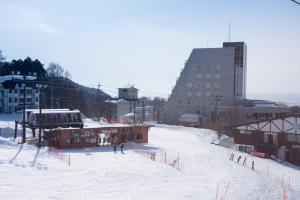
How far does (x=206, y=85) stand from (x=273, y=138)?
4175cm

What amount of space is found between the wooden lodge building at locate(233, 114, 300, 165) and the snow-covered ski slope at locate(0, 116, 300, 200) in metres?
4.11

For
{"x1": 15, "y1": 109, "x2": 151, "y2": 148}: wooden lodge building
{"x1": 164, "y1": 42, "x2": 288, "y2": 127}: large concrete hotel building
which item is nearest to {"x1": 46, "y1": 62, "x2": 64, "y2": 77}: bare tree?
{"x1": 164, "y1": 42, "x2": 288, "y2": 127}: large concrete hotel building

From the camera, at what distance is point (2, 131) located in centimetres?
4934

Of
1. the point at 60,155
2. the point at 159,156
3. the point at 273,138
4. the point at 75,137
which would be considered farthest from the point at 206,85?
the point at 60,155

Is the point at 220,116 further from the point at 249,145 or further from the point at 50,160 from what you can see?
the point at 50,160

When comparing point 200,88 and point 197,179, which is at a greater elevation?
point 200,88

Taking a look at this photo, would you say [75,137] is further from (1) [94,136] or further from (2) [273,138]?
(2) [273,138]

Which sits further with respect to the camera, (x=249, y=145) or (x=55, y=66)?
(x=55, y=66)

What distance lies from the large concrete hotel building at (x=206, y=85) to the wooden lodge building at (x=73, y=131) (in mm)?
41585

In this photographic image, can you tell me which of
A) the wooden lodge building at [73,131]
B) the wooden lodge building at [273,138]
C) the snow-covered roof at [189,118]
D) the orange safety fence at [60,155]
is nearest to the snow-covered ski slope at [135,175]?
the orange safety fence at [60,155]

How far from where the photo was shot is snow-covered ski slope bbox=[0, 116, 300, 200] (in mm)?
24375

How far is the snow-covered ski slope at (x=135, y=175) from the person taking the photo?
24375 mm

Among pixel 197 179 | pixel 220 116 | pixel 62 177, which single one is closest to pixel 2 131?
pixel 62 177

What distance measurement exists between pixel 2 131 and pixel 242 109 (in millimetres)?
49589
